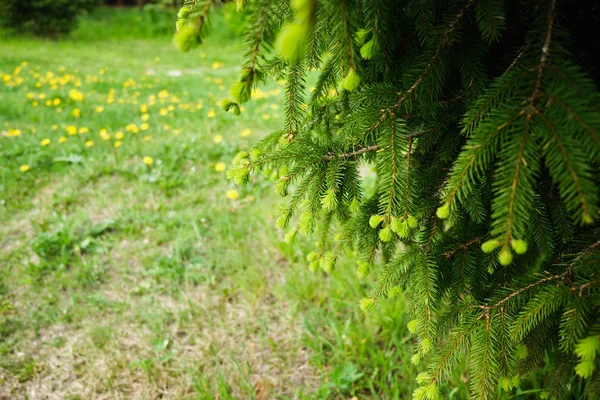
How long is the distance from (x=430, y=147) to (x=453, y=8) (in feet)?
1.53

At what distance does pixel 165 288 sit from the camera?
2547 millimetres

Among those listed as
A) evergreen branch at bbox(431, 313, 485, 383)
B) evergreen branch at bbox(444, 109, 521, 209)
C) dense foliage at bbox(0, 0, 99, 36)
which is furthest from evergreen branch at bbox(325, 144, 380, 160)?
dense foliage at bbox(0, 0, 99, 36)

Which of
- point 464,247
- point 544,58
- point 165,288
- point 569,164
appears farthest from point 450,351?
point 165,288

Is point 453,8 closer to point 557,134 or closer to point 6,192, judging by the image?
point 557,134

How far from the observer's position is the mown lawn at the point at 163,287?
1979mm

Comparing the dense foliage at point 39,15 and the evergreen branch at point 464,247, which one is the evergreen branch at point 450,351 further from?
the dense foliage at point 39,15

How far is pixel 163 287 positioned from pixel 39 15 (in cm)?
1337

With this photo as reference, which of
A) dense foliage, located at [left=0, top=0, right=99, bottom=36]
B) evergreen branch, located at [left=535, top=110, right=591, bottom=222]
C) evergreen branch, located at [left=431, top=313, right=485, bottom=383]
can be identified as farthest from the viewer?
dense foliage, located at [left=0, top=0, right=99, bottom=36]

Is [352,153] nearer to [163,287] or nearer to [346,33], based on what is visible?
[346,33]

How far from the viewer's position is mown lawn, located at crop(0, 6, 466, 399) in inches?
77.9

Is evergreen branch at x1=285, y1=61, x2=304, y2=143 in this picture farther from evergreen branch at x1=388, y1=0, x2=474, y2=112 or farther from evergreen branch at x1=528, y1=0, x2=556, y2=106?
evergreen branch at x1=528, y1=0, x2=556, y2=106

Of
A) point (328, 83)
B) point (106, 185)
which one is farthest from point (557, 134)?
point (106, 185)

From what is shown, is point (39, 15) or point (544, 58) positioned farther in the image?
point (39, 15)

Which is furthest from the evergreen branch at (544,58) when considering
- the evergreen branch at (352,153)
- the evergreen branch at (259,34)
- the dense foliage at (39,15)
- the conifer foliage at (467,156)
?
the dense foliage at (39,15)
